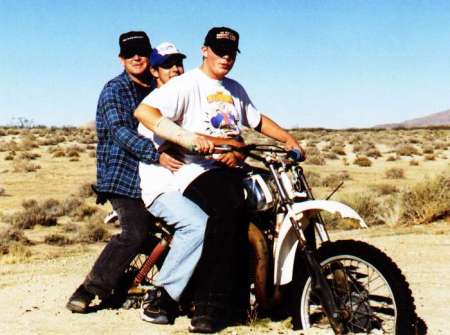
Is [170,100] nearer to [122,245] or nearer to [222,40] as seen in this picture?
[222,40]

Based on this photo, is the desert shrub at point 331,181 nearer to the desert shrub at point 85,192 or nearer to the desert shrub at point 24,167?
the desert shrub at point 85,192

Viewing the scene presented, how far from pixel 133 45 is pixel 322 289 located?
2.71 meters

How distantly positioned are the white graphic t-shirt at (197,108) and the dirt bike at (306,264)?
0.99 ft

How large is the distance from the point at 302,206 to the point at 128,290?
2145mm

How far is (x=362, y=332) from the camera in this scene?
16.1ft

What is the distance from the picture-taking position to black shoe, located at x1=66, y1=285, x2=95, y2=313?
6.27 meters

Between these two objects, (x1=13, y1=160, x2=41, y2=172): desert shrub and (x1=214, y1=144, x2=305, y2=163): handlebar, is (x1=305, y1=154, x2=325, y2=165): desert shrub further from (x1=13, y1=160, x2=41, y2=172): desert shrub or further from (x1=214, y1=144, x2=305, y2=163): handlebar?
(x1=214, y1=144, x2=305, y2=163): handlebar

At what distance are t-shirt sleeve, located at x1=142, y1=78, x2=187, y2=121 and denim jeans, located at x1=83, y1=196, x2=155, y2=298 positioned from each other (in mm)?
1046

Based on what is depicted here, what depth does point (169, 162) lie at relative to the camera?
539 centimetres

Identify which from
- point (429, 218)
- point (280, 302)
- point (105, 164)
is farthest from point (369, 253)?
point (429, 218)

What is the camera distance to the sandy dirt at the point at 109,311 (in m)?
5.85

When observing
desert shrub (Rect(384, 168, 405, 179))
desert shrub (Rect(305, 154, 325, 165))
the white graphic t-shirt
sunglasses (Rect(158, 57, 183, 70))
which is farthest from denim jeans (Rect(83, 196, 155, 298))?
desert shrub (Rect(305, 154, 325, 165))

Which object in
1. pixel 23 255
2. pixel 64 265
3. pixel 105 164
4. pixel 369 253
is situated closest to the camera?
pixel 369 253

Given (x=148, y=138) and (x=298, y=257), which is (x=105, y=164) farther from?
(x=298, y=257)
